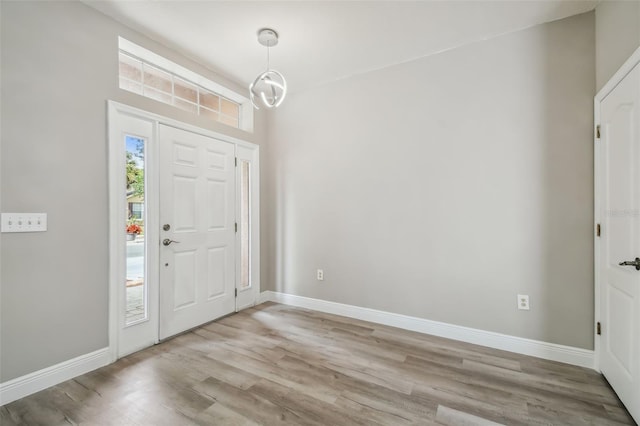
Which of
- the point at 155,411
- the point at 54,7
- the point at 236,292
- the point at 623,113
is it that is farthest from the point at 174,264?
the point at 623,113

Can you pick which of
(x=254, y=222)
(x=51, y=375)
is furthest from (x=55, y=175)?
(x=254, y=222)

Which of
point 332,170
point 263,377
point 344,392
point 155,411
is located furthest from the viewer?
point 332,170

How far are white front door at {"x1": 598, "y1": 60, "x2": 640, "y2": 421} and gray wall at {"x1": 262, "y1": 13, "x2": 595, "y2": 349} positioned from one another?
8.4 inches

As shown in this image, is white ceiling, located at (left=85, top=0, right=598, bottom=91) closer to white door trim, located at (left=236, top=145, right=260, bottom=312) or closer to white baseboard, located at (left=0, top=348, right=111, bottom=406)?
white door trim, located at (left=236, top=145, right=260, bottom=312)

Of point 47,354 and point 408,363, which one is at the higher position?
point 47,354

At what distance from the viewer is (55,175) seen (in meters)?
2.07

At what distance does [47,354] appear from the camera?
2008 millimetres

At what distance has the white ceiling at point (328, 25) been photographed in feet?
7.34

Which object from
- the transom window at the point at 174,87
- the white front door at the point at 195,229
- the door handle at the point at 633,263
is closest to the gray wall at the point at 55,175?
Answer: the transom window at the point at 174,87

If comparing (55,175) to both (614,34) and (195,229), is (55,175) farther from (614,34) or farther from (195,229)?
(614,34)

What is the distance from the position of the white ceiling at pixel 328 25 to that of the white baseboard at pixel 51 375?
280cm

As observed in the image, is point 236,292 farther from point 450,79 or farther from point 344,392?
point 450,79

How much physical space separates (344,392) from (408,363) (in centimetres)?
68

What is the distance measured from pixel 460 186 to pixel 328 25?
1.95m
